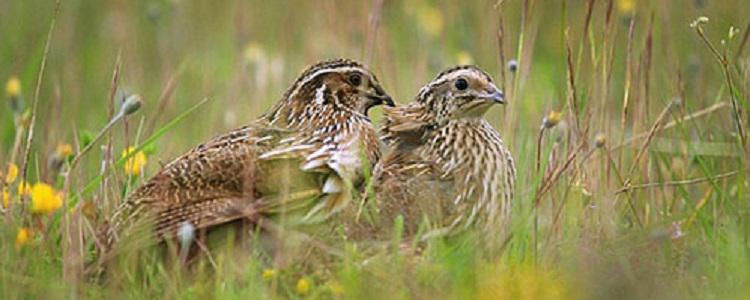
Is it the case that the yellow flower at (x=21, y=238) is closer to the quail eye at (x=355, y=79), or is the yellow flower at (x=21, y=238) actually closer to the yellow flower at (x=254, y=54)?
the quail eye at (x=355, y=79)

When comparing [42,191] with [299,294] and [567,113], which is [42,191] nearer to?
[299,294]

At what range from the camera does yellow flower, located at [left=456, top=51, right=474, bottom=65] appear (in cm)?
995

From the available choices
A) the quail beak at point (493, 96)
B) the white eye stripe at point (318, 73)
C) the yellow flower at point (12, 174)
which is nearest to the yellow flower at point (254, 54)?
the white eye stripe at point (318, 73)

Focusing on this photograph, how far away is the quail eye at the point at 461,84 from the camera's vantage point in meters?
7.41

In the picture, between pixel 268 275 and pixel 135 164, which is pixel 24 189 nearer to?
pixel 135 164

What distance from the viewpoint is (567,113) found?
809 cm

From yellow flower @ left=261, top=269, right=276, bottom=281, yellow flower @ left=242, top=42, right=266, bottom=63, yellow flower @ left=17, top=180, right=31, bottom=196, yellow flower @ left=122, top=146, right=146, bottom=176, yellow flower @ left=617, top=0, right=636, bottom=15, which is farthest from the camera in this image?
yellow flower @ left=242, top=42, right=266, bottom=63

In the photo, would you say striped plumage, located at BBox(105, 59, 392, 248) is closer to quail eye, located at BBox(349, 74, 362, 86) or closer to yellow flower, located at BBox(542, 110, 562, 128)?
quail eye, located at BBox(349, 74, 362, 86)

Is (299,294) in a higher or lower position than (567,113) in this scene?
lower

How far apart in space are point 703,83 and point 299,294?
Answer: 354 centimetres

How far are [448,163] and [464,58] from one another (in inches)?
109

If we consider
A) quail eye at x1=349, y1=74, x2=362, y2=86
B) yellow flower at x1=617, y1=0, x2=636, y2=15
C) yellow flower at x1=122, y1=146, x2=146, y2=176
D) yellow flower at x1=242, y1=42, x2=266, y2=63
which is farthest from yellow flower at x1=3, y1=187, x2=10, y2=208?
yellow flower at x1=617, y1=0, x2=636, y2=15

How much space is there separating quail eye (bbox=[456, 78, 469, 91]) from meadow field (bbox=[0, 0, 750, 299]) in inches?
7.5

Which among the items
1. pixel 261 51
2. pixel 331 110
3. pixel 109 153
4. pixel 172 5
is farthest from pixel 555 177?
pixel 172 5
